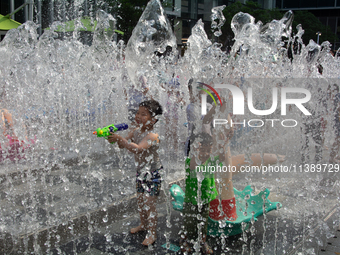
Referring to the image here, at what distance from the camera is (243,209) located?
121 inches

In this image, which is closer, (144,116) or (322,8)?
(144,116)

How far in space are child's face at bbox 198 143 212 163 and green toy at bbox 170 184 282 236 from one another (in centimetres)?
58

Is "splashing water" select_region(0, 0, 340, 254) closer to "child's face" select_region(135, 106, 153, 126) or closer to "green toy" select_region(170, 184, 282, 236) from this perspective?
"green toy" select_region(170, 184, 282, 236)

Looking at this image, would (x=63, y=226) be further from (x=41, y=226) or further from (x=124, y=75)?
(x=124, y=75)

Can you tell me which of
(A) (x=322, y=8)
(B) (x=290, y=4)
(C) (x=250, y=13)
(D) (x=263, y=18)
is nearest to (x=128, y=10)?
(C) (x=250, y=13)

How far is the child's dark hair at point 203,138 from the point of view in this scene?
2685mm

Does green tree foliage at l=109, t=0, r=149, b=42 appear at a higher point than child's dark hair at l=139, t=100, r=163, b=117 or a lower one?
higher

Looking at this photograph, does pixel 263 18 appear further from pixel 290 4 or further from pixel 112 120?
pixel 112 120

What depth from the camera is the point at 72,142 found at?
6.25m

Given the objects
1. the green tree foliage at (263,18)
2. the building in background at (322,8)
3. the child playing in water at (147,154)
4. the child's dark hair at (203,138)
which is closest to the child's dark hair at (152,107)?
the child playing in water at (147,154)

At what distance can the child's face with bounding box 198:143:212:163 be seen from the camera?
8.80ft

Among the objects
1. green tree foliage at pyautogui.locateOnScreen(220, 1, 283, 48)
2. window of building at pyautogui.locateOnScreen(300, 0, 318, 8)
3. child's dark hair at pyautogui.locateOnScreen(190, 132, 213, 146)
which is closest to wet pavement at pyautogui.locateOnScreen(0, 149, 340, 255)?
child's dark hair at pyautogui.locateOnScreen(190, 132, 213, 146)

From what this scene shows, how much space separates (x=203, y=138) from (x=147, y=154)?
1.58ft

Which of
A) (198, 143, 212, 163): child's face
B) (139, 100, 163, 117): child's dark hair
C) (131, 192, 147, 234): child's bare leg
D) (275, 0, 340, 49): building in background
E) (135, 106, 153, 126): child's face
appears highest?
(275, 0, 340, 49): building in background
